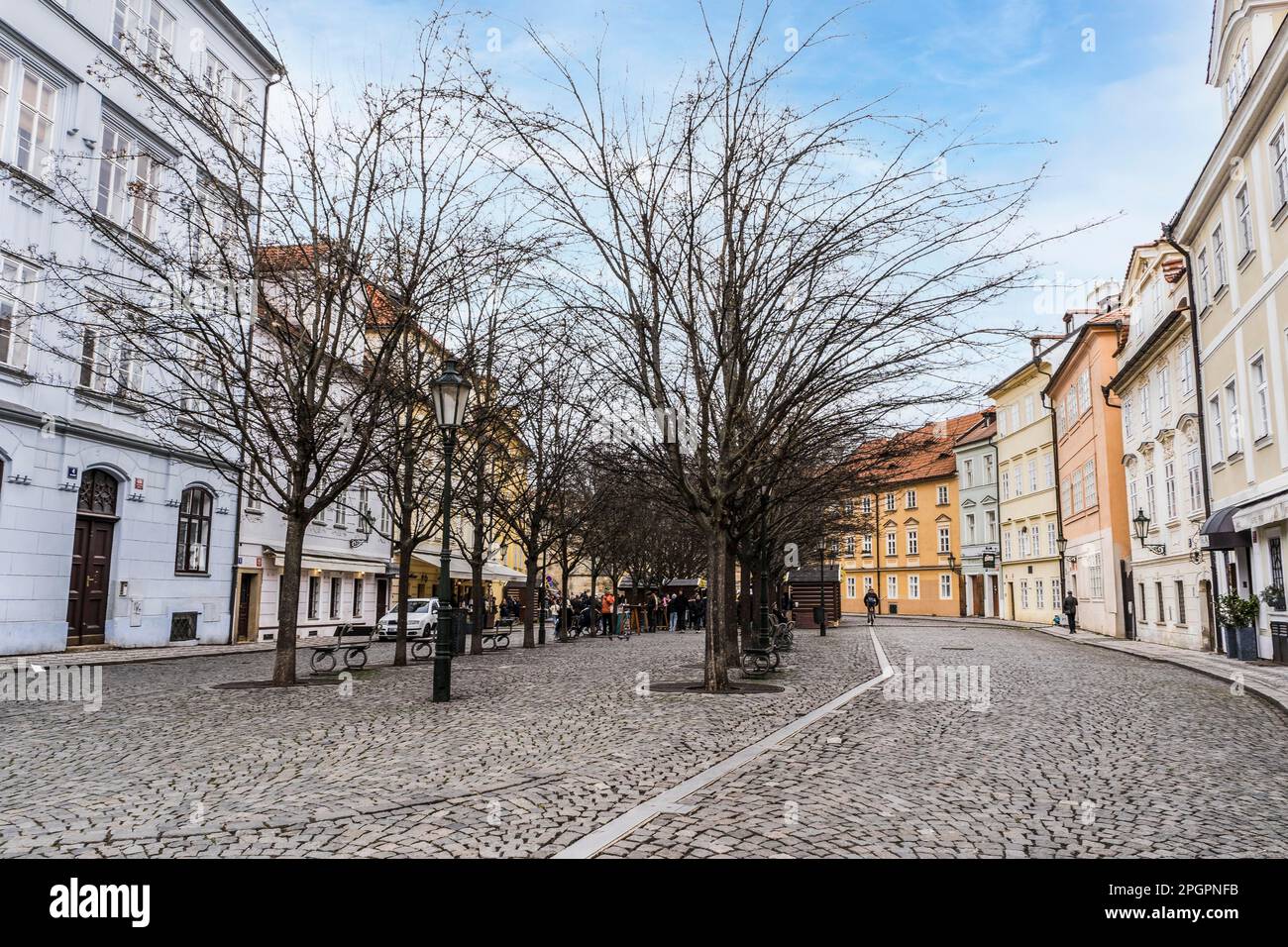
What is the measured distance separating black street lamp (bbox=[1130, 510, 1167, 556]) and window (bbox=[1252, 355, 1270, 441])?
1006cm

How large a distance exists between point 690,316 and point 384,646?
18.8 m

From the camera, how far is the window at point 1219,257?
74.5ft

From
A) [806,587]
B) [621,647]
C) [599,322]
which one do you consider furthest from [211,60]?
[806,587]

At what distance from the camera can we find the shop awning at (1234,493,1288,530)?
17.5m

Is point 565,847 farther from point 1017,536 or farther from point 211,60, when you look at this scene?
point 1017,536

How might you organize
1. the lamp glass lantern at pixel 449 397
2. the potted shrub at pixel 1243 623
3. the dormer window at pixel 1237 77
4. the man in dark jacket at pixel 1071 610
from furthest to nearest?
the man in dark jacket at pixel 1071 610 → the dormer window at pixel 1237 77 → the potted shrub at pixel 1243 623 → the lamp glass lantern at pixel 449 397

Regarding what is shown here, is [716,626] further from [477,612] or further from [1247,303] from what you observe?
[1247,303]

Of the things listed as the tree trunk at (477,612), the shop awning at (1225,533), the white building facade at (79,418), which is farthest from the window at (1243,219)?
the white building facade at (79,418)

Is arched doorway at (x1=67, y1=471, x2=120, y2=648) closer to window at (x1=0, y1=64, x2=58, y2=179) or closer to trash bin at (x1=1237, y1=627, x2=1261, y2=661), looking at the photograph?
window at (x1=0, y1=64, x2=58, y2=179)

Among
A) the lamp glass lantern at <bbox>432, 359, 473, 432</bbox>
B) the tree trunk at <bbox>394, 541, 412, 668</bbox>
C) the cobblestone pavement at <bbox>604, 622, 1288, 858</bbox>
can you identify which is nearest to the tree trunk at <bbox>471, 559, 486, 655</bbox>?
the tree trunk at <bbox>394, 541, 412, 668</bbox>

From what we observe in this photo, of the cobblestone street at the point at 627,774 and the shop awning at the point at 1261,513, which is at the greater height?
the shop awning at the point at 1261,513

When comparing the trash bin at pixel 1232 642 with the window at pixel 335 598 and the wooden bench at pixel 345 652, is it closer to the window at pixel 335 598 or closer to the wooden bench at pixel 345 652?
the wooden bench at pixel 345 652

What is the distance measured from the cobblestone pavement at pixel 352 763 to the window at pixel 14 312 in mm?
8472

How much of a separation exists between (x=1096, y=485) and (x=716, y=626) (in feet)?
92.7
